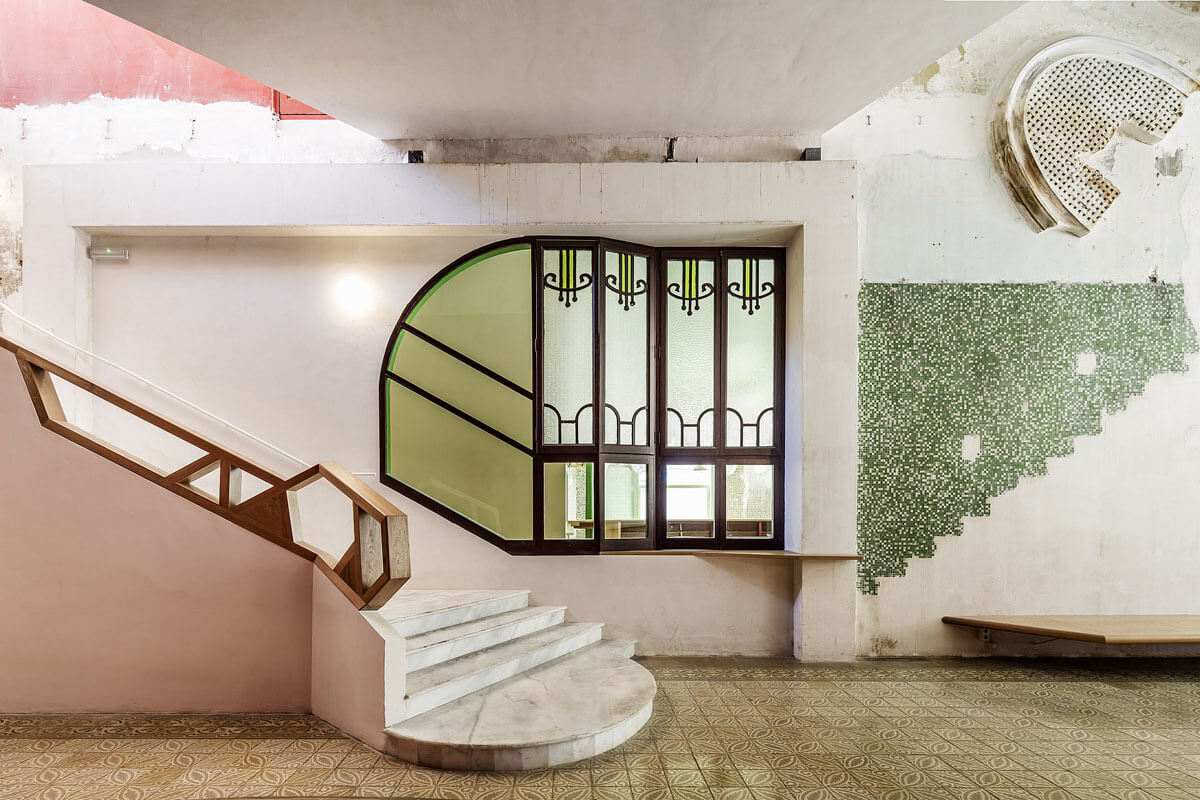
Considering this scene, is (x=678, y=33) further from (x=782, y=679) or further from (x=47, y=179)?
(x=47, y=179)

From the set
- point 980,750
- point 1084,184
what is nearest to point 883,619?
point 980,750

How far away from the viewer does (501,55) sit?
4.05 metres

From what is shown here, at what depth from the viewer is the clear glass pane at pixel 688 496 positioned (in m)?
5.55

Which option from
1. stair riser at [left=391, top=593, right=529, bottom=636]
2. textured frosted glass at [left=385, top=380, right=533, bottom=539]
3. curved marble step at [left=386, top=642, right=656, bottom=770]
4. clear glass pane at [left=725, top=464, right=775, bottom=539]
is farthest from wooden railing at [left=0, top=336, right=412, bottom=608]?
clear glass pane at [left=725, top=464, right=775, bottom=539]

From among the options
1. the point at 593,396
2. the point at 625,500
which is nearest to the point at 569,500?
the point at 625,500

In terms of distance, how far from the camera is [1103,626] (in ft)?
15.8

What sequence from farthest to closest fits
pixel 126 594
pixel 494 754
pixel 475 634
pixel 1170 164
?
1. pixel 1170 164
2. pixel 475 634
3. pixel 126 594
4. pixel 494 754

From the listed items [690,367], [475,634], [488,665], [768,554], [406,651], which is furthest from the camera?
[690,367]

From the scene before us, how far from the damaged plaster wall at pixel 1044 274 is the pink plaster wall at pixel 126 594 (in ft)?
13.3

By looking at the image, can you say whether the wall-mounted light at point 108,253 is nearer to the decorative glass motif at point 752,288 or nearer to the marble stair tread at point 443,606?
the marble stair tread at point 443,606

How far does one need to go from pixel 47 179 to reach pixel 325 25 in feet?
9.56

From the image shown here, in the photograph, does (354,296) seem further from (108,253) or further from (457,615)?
(457,615)

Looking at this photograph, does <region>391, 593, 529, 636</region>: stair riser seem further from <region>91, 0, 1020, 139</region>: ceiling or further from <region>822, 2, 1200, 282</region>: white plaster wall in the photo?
<region>822, 2, 1200, 282</region>: white plaster wall

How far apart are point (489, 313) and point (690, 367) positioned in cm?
160
